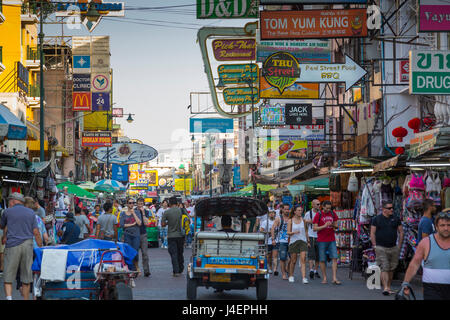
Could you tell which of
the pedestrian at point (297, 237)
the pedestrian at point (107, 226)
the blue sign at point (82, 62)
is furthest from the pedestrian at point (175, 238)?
the blue sign at point (82, 62)

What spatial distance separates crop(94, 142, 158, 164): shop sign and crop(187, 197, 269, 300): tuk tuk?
22178 millimetres

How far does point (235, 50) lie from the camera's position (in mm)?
28500

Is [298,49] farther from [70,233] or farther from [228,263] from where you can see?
[228,263]

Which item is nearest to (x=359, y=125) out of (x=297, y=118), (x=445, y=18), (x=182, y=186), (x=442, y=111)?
(x=297, y=118)

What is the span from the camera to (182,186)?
155750mm

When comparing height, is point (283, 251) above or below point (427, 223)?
below

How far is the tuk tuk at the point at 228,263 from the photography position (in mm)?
13695

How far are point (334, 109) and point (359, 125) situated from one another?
6.57m

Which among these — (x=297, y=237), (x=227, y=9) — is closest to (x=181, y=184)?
(x=227, y=9)

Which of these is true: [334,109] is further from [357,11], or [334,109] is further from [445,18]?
[445,18]

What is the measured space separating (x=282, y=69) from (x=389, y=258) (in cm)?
1009

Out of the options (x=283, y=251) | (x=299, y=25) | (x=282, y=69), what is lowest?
(x=283, y=251)

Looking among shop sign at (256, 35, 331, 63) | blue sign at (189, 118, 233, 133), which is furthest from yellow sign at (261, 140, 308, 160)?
shop sign at (256, 35, 331, 63)

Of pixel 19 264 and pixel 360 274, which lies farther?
pixel 360 274
